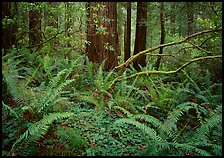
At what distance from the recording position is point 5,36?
19.3ft

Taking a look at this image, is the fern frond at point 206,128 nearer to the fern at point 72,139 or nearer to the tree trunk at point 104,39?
the fern at point 72,139

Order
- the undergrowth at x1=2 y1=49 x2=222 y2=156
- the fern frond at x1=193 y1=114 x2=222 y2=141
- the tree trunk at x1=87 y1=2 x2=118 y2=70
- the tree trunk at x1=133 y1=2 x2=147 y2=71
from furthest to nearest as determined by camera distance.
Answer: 1. the tree trunk at x1=133 y1=2 x2=147 y2=71
2. the tree trunk at x1=87 y1=2 x2=118 y2=70
3. the fern frond at x1=193 y1=114 x2=222 y2=141
4. the undergrowth at x1=2 y1=49 x2=222 y2=156

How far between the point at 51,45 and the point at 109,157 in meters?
4.57

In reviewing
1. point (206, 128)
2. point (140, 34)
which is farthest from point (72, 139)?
point (140, 34)

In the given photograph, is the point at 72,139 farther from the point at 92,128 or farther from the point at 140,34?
the point at 140,34

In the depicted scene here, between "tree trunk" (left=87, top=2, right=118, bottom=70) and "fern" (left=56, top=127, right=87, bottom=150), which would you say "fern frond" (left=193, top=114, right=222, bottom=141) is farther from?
"tree trunk" (left=87, top=2, right=118, bottom=70)

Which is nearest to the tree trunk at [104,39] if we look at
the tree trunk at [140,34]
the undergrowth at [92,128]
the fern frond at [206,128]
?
the tree trunk at [140,34]

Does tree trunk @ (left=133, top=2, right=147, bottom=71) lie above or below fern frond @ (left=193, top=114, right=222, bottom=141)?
above

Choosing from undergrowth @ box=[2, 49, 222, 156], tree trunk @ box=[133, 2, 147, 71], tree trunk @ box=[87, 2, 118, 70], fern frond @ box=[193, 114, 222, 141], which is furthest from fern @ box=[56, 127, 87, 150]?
tree trunk @ box=[133, 2, 147, 71]

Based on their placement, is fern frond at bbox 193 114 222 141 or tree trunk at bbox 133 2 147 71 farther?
tree trunk at bbox 133 2 147 71

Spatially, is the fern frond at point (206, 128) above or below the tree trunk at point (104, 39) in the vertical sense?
below

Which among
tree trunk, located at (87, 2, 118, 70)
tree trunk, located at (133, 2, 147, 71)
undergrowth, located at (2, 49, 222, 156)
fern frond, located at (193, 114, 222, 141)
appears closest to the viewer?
undergrowth, located at (2, 49, 222, 156)

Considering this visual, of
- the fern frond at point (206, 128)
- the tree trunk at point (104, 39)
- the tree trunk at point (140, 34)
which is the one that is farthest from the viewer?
the tree trunk at point (140, 34)

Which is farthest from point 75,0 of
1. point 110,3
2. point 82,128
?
point 82,128
